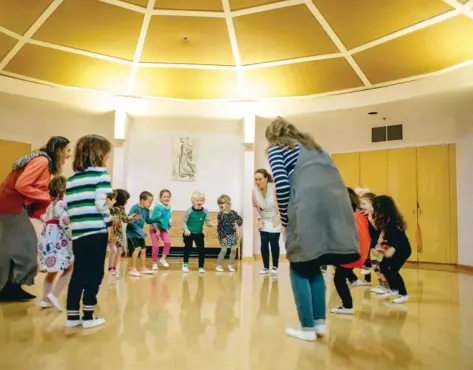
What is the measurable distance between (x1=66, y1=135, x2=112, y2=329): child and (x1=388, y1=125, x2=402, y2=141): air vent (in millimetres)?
7157

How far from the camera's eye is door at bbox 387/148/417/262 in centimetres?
825

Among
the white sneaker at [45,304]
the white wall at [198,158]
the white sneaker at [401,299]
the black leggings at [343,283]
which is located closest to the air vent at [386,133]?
the white wall at [198,158]

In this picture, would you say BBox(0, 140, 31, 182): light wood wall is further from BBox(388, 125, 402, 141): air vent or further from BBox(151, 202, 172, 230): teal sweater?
BBox(388, 125, 402, 141): air vent

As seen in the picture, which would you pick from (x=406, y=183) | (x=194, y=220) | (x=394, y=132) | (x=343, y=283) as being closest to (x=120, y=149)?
(x=194, y=220)

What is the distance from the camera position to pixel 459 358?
2.22 metres

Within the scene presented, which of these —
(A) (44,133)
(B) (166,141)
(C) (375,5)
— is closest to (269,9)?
(C) (375,5)

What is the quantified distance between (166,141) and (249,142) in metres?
1.90

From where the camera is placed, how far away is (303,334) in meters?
2.53

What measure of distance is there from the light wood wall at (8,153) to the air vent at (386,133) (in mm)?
7190

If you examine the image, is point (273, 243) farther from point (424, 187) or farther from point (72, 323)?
point (424, 187)

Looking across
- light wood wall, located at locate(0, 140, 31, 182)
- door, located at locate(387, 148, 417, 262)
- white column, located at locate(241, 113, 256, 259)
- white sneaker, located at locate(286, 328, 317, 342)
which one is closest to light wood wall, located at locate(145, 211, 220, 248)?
Answer: white column, located at locate(241, 113, 256, 259)

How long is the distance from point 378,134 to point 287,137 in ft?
22.1

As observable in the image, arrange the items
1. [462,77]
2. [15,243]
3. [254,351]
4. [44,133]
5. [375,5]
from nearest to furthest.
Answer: [254,351], [15,243], [375,5], [462,77], [44,133]

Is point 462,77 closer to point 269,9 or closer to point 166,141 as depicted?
point 269,9
